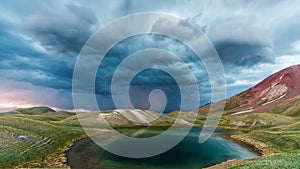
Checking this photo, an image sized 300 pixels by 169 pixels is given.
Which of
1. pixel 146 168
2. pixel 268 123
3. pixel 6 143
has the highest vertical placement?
pixel 268 123

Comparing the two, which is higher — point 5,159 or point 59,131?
point 59,131

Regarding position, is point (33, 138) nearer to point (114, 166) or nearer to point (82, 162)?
point (82, 162)

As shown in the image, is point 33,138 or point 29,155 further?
point 33,138

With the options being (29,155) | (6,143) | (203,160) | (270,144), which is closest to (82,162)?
(29,155)

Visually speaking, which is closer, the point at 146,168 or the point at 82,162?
the point at 146,168

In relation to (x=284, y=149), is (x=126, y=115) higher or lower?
higher

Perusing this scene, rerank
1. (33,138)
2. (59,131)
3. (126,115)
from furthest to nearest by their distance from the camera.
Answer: (126,115) < (59,131) < (33,138)

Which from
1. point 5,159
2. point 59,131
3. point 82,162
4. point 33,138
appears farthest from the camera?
point 59,131

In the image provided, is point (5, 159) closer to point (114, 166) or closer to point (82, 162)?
point (82, 162)

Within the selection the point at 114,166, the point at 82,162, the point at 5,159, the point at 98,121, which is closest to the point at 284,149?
the point at 114,166
